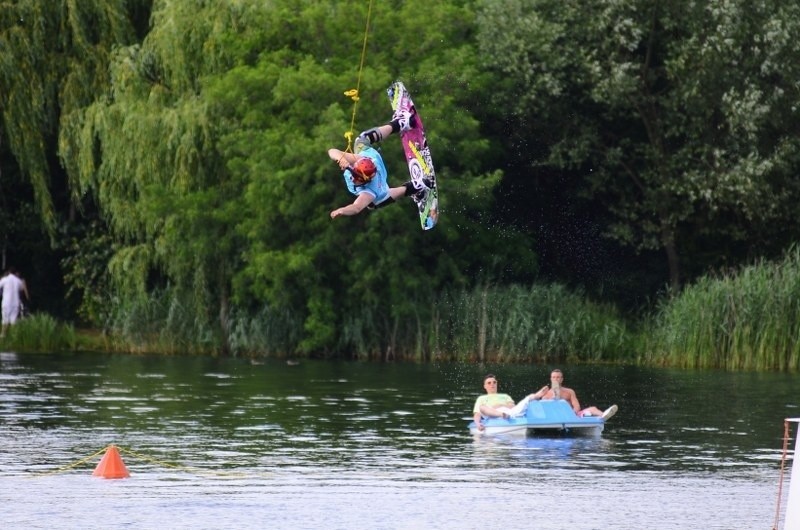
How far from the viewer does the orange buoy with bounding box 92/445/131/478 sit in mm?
20922

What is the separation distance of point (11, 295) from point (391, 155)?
32.6 feet

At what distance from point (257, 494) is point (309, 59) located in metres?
21.6

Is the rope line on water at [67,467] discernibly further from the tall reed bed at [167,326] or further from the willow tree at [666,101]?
the willow tree at [666,101]

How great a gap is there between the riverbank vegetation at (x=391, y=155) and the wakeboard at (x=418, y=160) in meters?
16.5

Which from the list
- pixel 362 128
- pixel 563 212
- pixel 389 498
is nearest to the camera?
pixel 389 498

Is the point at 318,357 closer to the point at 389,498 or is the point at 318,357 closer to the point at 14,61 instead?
the point at 14,61

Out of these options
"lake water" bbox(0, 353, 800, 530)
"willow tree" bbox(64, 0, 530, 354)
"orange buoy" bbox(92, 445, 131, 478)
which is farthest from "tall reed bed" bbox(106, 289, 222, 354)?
"orange buoy" bbox(92, 445, 131, 478)

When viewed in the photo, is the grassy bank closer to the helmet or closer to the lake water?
the lake water

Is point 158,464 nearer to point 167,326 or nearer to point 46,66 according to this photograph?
point 167,326

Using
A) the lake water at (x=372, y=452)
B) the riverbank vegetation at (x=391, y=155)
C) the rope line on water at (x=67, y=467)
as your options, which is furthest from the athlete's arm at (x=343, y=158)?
the riverbank vegetation at (x=391, y=155)

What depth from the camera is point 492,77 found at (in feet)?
134

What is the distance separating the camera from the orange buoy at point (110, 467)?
2092cm

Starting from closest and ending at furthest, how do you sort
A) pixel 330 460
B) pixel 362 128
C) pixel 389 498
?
pixel 389 498
pixel 330 460
pixel 362 128

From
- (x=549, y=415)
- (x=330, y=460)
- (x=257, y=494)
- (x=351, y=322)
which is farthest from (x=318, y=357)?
(x=257, y=494)
